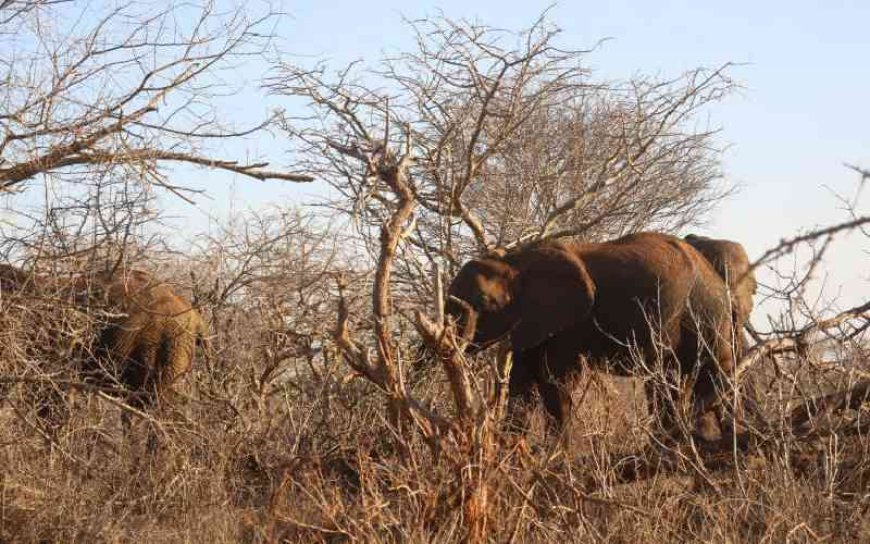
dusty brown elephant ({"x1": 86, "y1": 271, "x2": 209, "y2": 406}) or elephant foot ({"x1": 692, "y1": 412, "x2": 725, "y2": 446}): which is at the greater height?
dusty brown elephant ({"x1": 86, "y1": 271, "x2": 209, "y2": 406})

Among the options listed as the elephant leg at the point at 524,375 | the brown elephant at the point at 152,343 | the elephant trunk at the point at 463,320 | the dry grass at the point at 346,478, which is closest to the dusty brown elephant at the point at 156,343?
the brown elephant at the point at 152,343

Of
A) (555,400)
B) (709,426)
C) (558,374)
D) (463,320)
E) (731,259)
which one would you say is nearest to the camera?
(709,426)

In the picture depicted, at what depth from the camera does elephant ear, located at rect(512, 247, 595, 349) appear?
10.0 meters

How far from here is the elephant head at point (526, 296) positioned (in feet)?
32.9

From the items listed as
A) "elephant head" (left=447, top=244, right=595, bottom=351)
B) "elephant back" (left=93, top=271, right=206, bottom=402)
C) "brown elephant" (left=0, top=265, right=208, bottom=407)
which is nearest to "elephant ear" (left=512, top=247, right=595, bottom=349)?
"elephant head" (left=447, top=244, right=595, bottom=351)

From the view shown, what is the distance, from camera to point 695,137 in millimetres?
13023

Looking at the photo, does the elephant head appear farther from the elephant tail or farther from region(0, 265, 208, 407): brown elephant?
the elephant tail

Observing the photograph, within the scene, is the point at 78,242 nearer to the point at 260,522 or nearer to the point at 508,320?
the point at 260,522

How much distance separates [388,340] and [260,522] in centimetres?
147

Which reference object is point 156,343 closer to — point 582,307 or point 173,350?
point 173,350

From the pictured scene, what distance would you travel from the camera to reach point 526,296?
10.2 m

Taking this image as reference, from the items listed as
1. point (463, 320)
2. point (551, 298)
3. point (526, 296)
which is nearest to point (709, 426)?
point (551, 298)

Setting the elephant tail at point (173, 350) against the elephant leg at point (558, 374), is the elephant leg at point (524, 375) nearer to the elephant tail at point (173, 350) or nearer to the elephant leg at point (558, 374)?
the elephant leg at point (558, 374)

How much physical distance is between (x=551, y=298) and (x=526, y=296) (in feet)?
0.76
